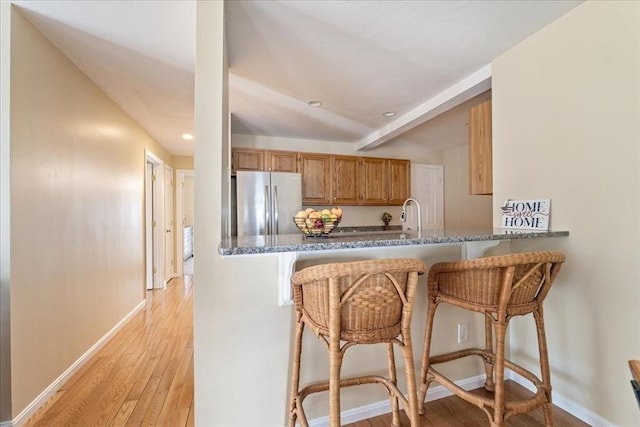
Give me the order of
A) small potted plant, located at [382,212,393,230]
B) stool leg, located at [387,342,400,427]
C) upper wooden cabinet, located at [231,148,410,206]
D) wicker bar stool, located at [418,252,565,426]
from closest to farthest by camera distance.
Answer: wicker bar stool, located at [418,252,565,426], stool leg, located at [387,342,400,427], upper wooden cabinet, located at [231,148,410,206], small potted plant, located at [382,212,393,230]

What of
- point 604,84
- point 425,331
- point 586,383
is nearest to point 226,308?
point 425,331

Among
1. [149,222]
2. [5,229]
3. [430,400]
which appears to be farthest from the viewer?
[149,222]

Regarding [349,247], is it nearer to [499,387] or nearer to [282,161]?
[499,387]

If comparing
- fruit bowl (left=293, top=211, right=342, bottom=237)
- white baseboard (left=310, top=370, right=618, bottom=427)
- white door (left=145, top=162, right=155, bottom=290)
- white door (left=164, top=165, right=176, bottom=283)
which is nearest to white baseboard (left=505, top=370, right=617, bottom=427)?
white baseboard (left=310, top=370, right=618, bottom=427)

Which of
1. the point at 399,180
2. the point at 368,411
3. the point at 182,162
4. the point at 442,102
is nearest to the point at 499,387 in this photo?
the point at 368,411

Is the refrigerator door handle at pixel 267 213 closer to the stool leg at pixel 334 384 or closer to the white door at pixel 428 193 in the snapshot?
the white door at pixel 428 193

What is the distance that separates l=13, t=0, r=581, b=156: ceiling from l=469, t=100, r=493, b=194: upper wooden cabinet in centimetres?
23

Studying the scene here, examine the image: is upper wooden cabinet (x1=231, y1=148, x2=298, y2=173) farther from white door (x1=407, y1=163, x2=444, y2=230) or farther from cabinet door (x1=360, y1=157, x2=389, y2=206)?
white door (x1=407, y1=163, x2=444, y2=230)

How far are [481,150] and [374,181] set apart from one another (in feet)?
6.75

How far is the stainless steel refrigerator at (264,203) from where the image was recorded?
11.3ft

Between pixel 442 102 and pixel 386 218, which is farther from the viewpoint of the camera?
pixel 386 218

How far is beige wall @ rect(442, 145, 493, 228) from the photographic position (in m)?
4.50

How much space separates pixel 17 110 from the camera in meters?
1.66

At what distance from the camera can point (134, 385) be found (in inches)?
80.5
